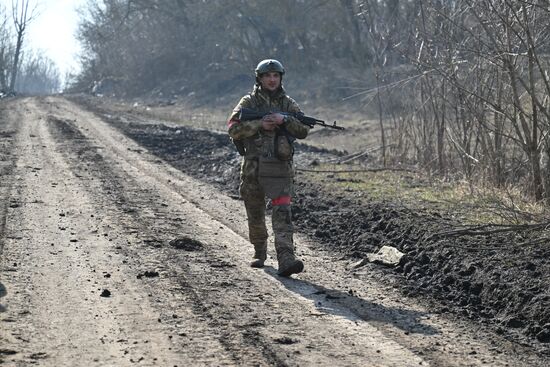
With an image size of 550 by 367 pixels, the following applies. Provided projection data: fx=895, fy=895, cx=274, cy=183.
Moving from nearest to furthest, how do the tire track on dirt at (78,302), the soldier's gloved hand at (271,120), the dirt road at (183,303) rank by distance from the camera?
the tire track on dirt at (78,302) < the dirt road at (183,303) < the soldier's gloved hand at (271,120)

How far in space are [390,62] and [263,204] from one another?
800 inches

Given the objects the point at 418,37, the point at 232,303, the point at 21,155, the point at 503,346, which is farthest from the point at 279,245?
the point at 21,155

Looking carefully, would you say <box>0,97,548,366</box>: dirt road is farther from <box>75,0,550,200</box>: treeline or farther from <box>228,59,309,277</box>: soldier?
<box>75,0,550,200</box>: treeline

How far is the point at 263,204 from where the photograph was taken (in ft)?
26.0

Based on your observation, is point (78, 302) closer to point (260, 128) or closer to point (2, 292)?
point (2, 292)

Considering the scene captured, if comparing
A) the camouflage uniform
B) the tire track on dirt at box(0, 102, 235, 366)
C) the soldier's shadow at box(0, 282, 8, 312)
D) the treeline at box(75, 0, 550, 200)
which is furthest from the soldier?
the treeline at box(75, 0, 550, 200)

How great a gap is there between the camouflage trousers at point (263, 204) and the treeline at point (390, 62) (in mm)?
2951

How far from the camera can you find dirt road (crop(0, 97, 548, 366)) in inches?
202

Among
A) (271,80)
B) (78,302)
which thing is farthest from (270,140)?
(78,302)

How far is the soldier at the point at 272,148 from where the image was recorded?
24.3 ft

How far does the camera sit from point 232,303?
6305 mm

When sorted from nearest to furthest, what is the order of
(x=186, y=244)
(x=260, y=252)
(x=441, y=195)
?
(x=260, y=252) < (x=186, y=244) < (x=441, y=195)

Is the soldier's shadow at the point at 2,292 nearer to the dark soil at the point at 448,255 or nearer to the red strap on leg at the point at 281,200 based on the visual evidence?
the red strap on leg at the point at 281,200

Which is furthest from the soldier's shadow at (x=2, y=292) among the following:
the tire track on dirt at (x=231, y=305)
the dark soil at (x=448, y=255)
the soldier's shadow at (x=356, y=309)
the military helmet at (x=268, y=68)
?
the dark soil at (x=448, y=255)
